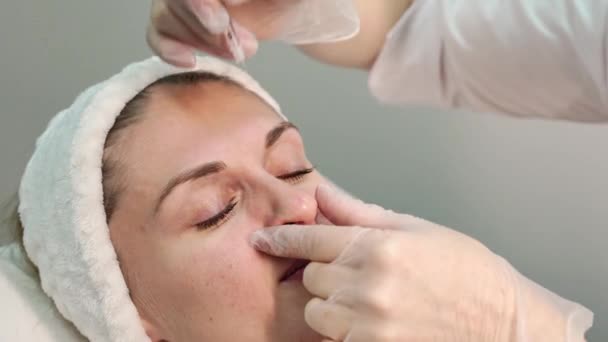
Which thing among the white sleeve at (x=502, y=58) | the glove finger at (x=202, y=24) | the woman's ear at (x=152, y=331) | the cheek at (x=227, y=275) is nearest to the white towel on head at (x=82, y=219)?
the woman's ear at (x=152, y=331)

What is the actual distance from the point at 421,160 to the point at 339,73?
0.31 meters

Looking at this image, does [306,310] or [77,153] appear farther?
[77,153]

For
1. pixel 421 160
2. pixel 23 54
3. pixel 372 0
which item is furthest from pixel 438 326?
pixel 23 54

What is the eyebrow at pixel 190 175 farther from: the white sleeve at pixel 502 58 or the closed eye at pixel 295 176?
the white sleeve at pixel 502 58

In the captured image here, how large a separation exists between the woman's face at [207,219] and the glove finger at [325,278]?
39 millimetres

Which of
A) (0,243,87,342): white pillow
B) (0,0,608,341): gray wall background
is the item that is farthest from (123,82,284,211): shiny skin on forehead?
(0,0,608,341): gray wall background

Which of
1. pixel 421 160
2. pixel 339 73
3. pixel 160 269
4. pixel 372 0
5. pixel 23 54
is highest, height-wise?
pixel 372 0

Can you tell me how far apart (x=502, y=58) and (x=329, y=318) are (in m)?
0.46

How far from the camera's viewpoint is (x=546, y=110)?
984 mm

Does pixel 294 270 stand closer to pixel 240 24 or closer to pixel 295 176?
pixel 295 176

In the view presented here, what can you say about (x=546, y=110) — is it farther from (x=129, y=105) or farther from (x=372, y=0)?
(x=129, y=105)

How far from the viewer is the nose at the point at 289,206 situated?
0.96 meters

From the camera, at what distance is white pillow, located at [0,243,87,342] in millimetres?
1120

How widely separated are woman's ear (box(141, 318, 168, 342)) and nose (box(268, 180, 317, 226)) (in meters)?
0.28
